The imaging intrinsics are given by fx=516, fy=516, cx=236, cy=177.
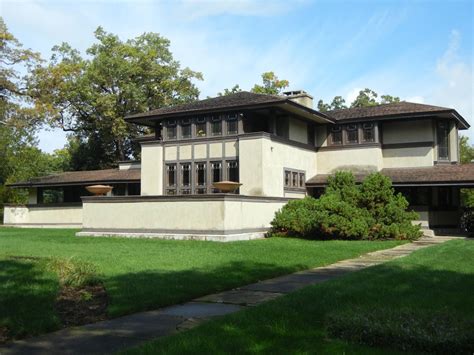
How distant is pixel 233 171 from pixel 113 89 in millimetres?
23144

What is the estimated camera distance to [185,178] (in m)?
28.8

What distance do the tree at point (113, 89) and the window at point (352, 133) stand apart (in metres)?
21.1

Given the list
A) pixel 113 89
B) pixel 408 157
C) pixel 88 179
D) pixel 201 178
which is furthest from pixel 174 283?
pixel 113 89

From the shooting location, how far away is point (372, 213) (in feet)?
76.8

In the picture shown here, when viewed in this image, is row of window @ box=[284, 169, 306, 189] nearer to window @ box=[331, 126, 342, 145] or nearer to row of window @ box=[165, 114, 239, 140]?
window @ box=[331, 126, 342, 145]

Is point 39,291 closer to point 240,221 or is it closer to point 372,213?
point 240,221

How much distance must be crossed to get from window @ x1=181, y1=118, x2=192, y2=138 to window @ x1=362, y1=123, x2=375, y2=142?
32.8 feet

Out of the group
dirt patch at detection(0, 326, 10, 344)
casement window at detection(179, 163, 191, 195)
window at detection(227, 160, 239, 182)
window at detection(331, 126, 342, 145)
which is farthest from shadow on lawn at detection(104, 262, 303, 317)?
window at detection(331, 126, 342, 145)

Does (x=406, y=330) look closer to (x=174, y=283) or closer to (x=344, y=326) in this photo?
(x=344, y=326)

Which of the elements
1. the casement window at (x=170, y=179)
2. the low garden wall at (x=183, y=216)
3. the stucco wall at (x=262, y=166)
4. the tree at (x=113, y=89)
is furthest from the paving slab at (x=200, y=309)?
the tree at (x=113, y=89)

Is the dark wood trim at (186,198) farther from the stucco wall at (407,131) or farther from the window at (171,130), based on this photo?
the stucco wall at (407,131)

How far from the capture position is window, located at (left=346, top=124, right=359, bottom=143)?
30094 mm

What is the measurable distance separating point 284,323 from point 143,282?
441 cm

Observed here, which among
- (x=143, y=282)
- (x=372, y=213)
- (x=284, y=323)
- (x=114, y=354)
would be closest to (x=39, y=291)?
(x=143, y=282)
